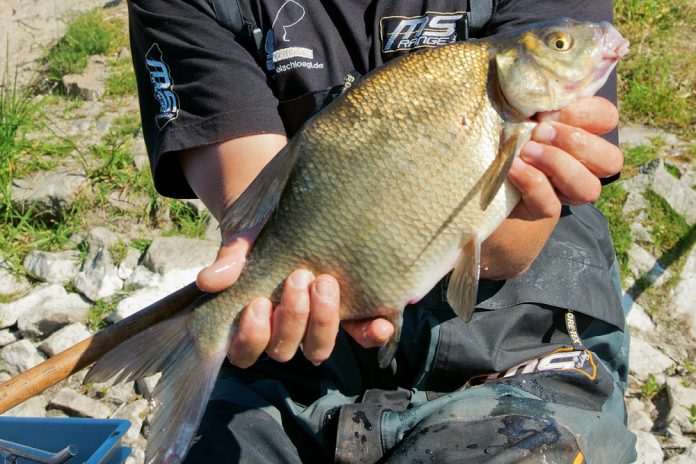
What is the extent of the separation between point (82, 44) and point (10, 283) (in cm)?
241

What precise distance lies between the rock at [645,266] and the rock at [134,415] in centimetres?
240

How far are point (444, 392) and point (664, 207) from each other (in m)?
2.23

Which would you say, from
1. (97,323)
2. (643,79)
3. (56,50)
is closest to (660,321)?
(643,79)

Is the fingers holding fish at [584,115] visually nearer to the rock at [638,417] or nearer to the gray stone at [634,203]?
the rock at [638,417]

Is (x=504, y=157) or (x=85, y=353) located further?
(x=85, y=353)

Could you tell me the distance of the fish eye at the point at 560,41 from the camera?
1.59m

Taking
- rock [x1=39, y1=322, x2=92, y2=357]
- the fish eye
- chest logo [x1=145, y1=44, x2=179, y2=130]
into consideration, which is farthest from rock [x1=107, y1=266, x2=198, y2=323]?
the fish eye

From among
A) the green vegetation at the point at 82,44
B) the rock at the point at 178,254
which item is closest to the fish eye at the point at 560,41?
the rock at the point at 178,254

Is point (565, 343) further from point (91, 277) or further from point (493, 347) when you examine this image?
point (91, 277)

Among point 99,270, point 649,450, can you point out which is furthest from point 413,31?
point 99,270

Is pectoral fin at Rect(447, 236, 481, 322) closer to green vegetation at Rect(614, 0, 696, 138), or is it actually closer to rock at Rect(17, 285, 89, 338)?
rock at Rect(17, 285, 89, 338)

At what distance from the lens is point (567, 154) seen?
1.62 meters

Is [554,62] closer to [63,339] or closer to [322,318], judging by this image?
[322,318]

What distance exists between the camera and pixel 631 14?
17.0ft
